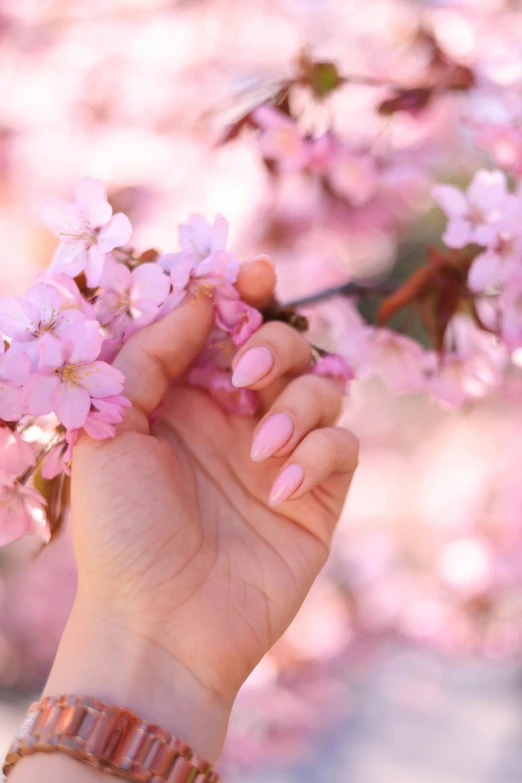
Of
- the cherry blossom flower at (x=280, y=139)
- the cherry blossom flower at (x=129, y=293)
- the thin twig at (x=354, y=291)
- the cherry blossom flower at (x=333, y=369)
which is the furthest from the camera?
the cherry blossom flower at (x=280, y=139)

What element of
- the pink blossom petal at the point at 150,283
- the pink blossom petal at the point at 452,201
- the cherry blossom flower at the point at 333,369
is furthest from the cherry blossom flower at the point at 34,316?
the pink blossom petal at the point at 452,201

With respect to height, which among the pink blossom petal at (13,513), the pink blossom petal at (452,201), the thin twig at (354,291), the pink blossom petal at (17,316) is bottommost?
the pink blossom petal at (13,513)

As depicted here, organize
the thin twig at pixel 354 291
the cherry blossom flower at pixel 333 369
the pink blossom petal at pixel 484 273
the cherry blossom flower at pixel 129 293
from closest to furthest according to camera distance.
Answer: the cherry blossom flower at pixel 129 293 < the cherry blossom flower at pixel 333 369 < the pink blossom petal at pixel 484 273 < the thin twig at pixel 354 291

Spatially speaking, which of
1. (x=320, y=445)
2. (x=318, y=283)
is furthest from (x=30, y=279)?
(x=320, y=445)

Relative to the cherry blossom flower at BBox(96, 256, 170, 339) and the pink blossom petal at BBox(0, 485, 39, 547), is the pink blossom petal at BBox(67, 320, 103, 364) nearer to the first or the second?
the cherry blossom flower at BBox(96, 256, 170, 339)

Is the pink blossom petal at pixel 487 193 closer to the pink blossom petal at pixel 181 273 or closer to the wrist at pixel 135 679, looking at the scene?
the pink blossom petal at pixel 181 273

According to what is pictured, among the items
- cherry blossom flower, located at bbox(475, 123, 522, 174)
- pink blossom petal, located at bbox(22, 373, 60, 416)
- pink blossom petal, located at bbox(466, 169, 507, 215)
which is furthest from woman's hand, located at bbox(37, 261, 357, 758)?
cherry blossom flower, located at bbox(475, 123, 522, 174)
